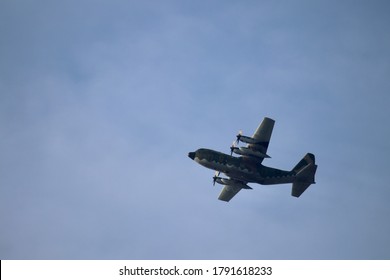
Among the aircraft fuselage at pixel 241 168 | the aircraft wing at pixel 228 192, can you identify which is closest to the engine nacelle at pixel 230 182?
the aircraft wing at pixel 228 192

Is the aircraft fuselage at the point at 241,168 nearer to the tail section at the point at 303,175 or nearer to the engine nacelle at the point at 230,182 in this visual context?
the tail section at the point at 303,175

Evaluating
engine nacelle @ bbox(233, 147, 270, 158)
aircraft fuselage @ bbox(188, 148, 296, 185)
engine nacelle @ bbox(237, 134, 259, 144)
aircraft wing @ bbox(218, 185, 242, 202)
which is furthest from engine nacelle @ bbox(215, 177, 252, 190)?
engine nacelle @ bbox(237, 134, 259, 144)

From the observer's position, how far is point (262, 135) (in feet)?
278

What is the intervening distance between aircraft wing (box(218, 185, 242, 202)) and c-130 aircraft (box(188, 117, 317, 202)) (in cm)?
598

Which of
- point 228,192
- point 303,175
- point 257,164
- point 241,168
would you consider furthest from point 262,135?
point 228,192

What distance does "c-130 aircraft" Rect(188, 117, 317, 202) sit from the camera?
83.7 meters

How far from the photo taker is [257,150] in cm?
8469

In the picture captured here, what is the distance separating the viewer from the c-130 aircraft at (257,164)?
83688mm
